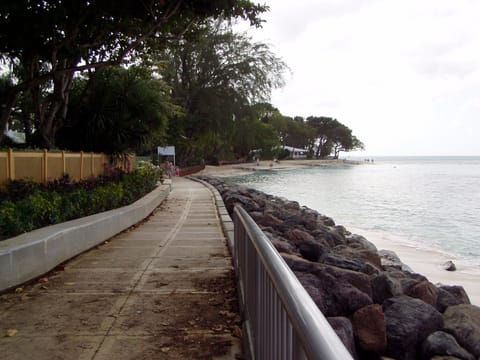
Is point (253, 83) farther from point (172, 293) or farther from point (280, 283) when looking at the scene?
point (280, 283)

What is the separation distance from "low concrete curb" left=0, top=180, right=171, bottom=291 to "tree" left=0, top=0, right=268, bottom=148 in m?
4.43

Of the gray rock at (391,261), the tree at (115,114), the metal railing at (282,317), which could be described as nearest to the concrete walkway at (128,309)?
the metal railing at (282,317)

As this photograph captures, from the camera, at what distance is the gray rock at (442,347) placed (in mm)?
4637

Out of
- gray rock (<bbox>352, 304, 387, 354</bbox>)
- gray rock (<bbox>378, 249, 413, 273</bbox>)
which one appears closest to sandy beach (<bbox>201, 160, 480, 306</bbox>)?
gray rock (<bbox>378, 249, 413, 273</bbox>)

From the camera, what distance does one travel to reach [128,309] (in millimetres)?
4449

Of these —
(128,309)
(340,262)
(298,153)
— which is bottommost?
(340,262)

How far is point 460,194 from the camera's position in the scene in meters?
33.2

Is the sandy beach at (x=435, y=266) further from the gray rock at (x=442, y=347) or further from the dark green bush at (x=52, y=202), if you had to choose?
the dark green bush at (x=52, y=202)

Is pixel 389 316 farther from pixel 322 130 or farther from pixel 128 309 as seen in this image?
pixel 322 130

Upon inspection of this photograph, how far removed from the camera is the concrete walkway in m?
3.57

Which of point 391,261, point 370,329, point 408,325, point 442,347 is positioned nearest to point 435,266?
point 391,261

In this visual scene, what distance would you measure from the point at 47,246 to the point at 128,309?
1904 mm

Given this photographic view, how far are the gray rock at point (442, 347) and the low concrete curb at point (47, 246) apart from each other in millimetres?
4531

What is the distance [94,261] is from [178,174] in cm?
3328
